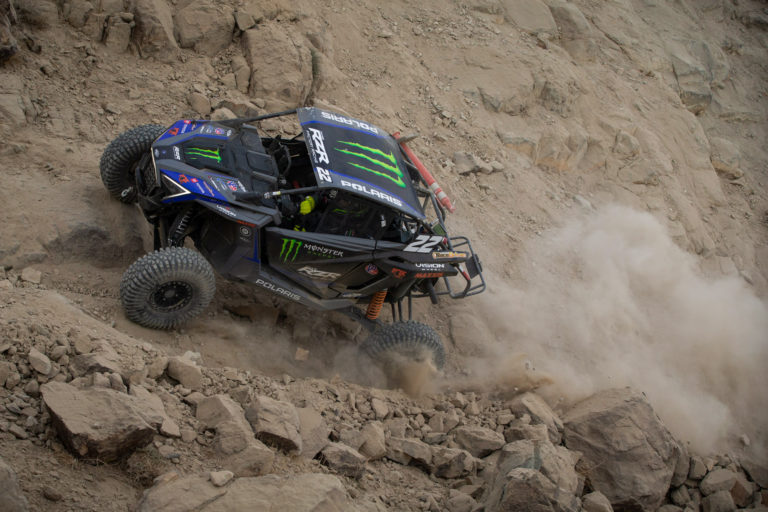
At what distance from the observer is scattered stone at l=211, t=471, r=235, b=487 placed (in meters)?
4.22

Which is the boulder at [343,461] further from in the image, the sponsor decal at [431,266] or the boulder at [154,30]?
the boulder at [154,30]

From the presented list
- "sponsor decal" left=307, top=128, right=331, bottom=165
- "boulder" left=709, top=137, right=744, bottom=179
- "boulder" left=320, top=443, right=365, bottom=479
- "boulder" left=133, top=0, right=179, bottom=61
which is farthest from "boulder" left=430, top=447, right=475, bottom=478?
"boulder" left=709, top=137, right=744, bottom=179

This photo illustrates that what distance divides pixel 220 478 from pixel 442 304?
5345mm

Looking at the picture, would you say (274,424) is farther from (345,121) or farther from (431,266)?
(345,121)

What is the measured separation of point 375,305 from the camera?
7.73 meters

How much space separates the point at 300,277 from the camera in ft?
23.3

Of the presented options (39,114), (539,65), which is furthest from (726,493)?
(39,114)

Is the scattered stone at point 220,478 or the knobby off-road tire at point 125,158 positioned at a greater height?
the scattered stone at point 220,478

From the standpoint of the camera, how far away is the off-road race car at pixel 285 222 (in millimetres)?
6426

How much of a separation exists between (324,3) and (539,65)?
4085 mm

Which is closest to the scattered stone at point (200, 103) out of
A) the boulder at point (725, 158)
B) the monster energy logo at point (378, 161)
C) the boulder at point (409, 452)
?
the monster energy logo at point (378, 161)

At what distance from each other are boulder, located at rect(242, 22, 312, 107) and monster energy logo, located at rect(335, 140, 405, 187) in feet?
9.74

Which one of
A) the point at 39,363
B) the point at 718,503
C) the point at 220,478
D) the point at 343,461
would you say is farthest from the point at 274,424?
the point at 718,503

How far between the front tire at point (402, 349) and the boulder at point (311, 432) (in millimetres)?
1735
